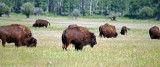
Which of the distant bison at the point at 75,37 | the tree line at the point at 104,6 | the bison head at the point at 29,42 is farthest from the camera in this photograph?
the tree line at the point at 104,6

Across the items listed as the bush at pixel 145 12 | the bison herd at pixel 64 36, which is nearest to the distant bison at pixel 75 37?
the bison herd at pixel 64 36

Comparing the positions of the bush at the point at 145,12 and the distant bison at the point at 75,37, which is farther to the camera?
the bush at the point at 145,12

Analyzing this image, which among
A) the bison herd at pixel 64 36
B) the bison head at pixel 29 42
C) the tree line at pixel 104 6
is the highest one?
the bison herd at pixel 64 36

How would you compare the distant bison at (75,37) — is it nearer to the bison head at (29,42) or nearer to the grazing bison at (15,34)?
the bison head at (29,42)

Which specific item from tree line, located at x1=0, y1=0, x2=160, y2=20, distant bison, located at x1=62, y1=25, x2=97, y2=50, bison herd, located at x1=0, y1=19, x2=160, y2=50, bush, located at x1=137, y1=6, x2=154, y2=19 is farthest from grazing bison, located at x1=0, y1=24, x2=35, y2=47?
tree line, located at x1=0, y1=0, x2=160, y2=20

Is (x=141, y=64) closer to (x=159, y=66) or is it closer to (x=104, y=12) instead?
(x=159, y=66)

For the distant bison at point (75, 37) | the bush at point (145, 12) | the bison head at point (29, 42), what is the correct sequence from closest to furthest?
the distant bison at point (75, 37) → the bison head at point (29, 42) → the bush at point (145, 12)

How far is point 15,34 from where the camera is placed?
2211cm

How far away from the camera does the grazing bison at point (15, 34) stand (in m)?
21.8

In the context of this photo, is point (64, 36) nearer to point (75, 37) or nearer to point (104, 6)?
point (75, 37)

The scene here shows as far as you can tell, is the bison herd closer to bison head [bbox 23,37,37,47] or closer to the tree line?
bison head [bbox 23,37,37,47]

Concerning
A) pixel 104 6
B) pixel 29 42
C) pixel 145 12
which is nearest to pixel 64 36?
pixel 29 42

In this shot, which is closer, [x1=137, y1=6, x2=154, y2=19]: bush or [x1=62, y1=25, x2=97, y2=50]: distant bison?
[x1=62, y1=25, x2=97, y2=50]: distant bison

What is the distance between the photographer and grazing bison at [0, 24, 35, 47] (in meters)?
21.8
